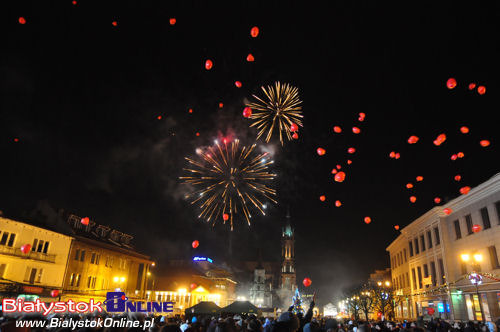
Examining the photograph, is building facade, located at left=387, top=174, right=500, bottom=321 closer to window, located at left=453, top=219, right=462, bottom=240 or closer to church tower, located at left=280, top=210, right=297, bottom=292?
window, located at left=453, top=219, right=462, bottom=240

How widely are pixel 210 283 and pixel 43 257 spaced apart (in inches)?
1783

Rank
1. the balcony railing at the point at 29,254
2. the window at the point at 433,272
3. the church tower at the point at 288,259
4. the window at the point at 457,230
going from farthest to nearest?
the church tower at the point at 288,259 → the window at the point at 433,272 → the window at the point at 457,230 → the balcony railing at the point at 29,254

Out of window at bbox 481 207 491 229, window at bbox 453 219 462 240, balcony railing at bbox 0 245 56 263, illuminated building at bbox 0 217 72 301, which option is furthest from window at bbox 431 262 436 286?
balcony railing at bbox 0 245 56 263

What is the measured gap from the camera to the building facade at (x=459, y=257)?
82.7 ft

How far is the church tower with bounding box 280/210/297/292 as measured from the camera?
131875mm

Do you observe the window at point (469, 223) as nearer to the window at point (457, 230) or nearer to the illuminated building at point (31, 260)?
the window at point (457, 230)

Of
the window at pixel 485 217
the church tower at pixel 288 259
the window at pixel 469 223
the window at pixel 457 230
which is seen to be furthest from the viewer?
the church tower at pixel 288 259

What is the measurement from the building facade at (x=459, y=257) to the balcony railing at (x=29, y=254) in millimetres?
34351

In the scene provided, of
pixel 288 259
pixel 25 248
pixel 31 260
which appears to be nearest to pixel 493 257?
pixel 25 248

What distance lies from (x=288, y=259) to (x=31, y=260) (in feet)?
379

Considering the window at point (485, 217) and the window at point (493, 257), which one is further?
the window at point (485, 217)

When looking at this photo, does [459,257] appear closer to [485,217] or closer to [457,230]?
[457,230]

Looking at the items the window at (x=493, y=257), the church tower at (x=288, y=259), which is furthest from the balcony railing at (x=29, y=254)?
the church tower at (x=288, y=259)

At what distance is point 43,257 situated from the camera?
3119cm
